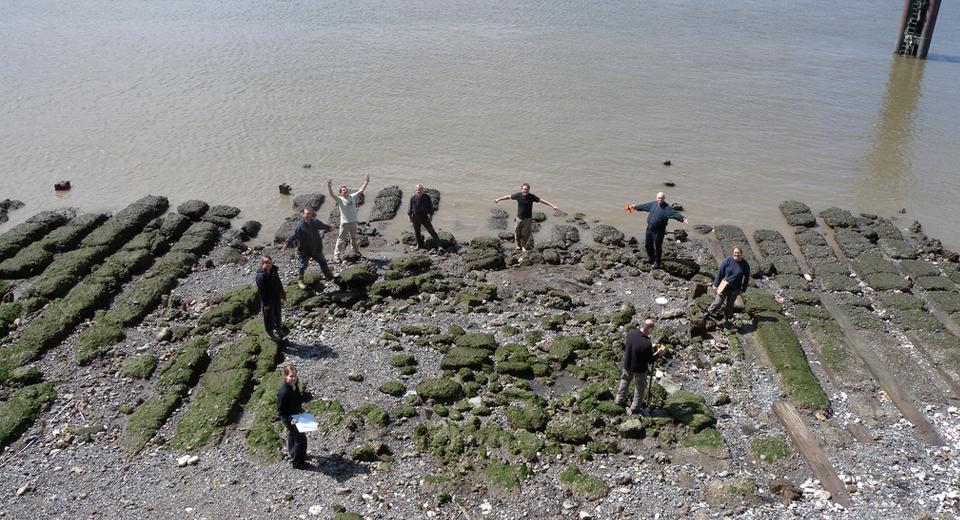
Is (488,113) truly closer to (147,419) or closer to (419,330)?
(419,330)

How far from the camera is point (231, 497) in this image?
11516mm

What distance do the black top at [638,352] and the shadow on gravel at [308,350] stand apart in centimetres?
643

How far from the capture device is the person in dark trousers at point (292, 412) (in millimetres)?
11547

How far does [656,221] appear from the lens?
62.2 feet

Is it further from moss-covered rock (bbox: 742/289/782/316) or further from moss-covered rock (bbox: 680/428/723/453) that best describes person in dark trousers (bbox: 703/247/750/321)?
moss-covered rock (bbox: 680/428/723/453)

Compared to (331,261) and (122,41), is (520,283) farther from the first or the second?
(122,41)

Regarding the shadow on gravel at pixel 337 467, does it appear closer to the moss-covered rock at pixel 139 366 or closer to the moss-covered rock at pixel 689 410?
the moss-covered rock at pixel 139 366

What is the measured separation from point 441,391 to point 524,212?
7.54m

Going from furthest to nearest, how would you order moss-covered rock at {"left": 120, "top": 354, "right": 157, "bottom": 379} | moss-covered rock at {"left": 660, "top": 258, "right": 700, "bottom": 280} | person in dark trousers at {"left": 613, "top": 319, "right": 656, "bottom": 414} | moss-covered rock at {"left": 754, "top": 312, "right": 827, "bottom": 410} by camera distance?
moss-covered rock at {"left": 660, "top": 258, "right": 700, "bottom": 280}, moss-covered rock at {"left": 120, "top": 354, "right": 157, "bottom": 379}, moss-covered rock at {"left": 754, "top": 312, "right": 827, "bottom": 410}, person in dark trousers at {"left": 613, "top": 319, "right": 656, "bottom": 414}

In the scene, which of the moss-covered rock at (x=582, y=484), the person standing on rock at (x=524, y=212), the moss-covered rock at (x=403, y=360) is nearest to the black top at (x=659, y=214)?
the person standing on rock at (x=524, y=212)

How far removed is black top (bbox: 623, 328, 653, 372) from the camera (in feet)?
40.9

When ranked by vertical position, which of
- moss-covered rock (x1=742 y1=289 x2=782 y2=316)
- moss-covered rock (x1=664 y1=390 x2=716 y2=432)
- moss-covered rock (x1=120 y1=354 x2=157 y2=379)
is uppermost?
moss-covered rock (x1=742 y1=289 x2=782 y2=316)

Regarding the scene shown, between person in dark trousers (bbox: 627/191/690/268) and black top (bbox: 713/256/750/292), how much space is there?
101 inches

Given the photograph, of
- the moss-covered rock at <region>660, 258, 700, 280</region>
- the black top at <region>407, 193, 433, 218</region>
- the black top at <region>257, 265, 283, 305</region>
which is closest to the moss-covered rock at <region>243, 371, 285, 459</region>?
the black top at <region>257, 265, 283, 305</region>
